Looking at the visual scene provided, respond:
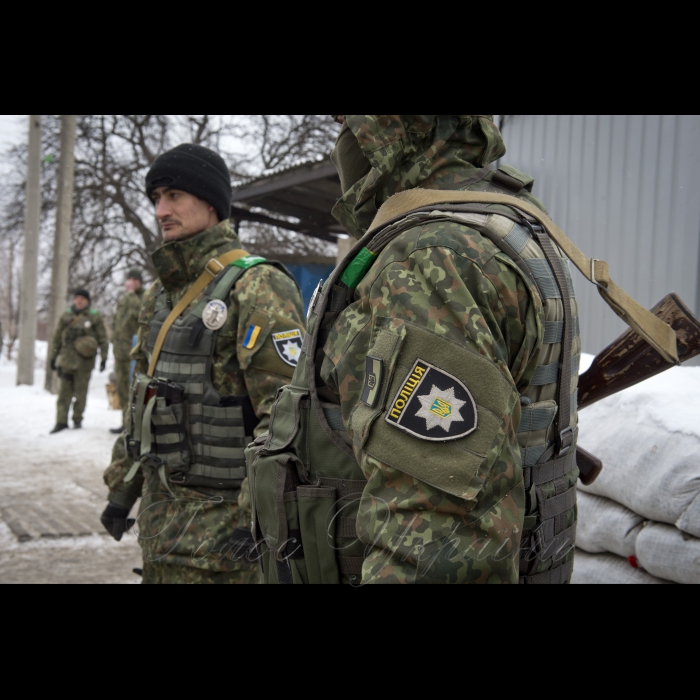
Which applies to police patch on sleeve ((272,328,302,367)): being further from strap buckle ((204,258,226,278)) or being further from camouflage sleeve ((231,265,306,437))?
strap buckle ((204,258,226,278))

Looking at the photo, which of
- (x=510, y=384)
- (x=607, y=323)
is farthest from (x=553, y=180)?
(x=510, y=384)

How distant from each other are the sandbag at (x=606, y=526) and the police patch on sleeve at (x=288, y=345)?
1.24 m

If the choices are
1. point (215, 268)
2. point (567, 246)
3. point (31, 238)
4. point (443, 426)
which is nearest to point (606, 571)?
point (567, 246)

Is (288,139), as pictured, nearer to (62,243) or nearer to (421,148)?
(62,243)

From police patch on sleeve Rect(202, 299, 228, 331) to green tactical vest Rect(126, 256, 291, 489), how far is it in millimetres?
21

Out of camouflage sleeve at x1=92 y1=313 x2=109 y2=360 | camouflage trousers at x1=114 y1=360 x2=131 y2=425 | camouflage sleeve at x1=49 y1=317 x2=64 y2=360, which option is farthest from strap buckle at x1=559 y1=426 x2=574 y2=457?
camouflage sleeve at x1=49 y1=317 x2=64 y2=360

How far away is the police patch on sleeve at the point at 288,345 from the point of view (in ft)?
8.26

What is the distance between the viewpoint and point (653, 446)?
2.27 meters

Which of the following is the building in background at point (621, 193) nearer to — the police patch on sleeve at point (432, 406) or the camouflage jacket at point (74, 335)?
the police patch on sleeve at point (432, 406)

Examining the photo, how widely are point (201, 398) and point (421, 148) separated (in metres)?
1.48

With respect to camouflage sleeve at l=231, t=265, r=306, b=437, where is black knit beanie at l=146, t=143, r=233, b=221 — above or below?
above

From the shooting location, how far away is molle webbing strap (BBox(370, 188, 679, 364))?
4.42 feet

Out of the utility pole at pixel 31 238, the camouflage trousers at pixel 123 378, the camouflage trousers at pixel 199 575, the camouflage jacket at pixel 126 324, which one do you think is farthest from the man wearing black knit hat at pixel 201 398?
the utility pole at pixel 31 238

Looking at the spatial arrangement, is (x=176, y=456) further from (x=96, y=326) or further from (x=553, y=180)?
(x=96, y=326)
